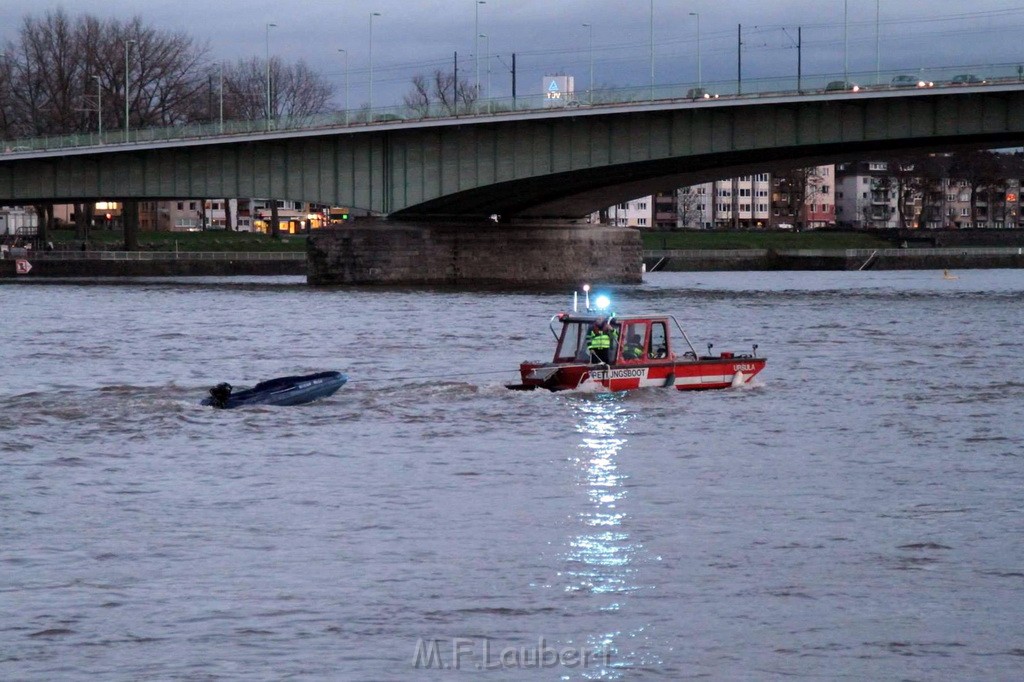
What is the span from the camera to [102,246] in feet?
362

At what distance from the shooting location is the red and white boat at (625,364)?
29922 mm

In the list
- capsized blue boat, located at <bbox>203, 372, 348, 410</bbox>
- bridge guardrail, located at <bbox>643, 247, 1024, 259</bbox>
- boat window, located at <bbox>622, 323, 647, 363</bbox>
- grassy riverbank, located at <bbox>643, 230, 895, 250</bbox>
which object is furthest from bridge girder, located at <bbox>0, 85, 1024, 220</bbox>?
grassy riverbank, located at <bbox>643, 230, 895, 250</bbox>

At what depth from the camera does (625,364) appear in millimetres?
30047

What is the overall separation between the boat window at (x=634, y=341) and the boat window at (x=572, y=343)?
73 centimetres

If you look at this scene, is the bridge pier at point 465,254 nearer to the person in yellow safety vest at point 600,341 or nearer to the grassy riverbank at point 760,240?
the grassy riverbank at point 760,240

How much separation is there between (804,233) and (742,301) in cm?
7948

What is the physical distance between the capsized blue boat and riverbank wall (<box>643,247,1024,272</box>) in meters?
88.7

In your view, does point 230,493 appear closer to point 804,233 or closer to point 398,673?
point 398,673

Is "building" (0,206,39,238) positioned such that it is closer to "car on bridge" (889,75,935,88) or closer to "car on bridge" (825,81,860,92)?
"car on bridge" (825,81,860,92)

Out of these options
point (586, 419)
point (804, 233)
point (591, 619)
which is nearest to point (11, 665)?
point (591, 619)

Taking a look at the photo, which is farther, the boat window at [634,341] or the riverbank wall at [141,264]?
the riverbank wall at [141,264]

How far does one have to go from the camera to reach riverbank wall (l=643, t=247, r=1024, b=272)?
12231cm

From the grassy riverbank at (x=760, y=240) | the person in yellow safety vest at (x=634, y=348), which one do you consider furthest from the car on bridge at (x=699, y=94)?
the grassy riverbank at (x=760, y=240)

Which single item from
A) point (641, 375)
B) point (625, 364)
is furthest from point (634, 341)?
point (625, 364)
